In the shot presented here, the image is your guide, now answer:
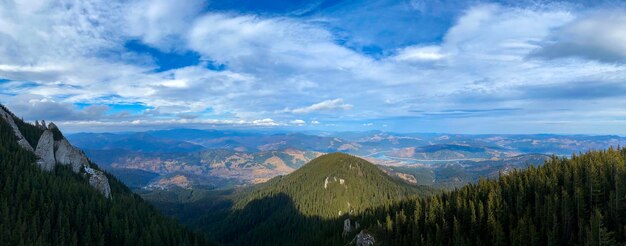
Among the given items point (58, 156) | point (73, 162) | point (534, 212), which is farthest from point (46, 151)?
point (534, 212)

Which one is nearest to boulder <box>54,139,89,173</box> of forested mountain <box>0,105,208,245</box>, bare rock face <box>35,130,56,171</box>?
bare rock face <box>35,130,56,171</box>

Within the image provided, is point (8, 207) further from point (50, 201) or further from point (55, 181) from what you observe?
point (55, 181)

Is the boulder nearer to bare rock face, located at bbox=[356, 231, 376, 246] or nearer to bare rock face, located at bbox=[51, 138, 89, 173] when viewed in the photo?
bare rock face, located at bbox=[51, 138, 89, 173]

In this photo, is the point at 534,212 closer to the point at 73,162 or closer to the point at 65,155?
the point at 73,162

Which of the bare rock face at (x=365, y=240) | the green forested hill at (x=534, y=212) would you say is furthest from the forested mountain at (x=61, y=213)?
the green forested hill at (x=534, y=212)

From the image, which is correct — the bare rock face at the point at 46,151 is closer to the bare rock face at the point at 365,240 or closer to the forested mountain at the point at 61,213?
the forested mountain at the point at 61,213
